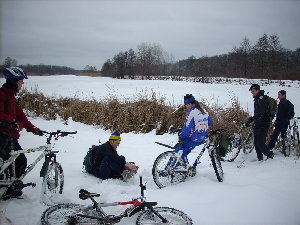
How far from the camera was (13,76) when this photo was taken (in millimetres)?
4379

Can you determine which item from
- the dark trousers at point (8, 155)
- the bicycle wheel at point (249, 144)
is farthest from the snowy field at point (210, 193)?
the dark trousers at point (8, 155)

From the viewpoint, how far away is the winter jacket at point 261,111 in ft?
22.6

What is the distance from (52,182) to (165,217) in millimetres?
2139

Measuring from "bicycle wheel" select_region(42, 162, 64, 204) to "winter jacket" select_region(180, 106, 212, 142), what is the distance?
8.54 ft

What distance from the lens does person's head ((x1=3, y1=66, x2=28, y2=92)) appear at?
14.3ft

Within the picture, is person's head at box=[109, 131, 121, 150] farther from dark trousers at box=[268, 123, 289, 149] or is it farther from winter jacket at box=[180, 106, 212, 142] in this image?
dark trousers at box=[268, 123, 289, 149]

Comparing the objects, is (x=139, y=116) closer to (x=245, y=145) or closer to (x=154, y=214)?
(x=245, y=145)

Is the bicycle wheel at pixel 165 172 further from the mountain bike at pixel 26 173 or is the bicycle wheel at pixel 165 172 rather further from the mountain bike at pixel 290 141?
the mountain bike at pixel 290 141

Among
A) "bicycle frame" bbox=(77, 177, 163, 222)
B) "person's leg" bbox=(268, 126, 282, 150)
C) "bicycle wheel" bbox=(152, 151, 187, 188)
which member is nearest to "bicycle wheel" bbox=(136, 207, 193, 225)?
"bicycle frame" bbox=(77, 177, 163, 222)

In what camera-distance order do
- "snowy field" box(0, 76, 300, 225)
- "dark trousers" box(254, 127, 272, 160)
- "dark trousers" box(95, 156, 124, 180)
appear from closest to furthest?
"snowy field" box(0, 76, 300, 225) < "dark trousers" box(95, 156, 124, 180) < "dark trousers" box(254, 127, 272, 160)

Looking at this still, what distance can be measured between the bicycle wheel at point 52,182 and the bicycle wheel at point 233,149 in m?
4.88

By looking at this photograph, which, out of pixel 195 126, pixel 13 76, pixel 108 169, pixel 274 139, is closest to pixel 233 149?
pixel 274 139

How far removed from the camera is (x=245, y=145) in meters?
8.03

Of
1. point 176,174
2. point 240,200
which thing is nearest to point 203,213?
point 240,200
